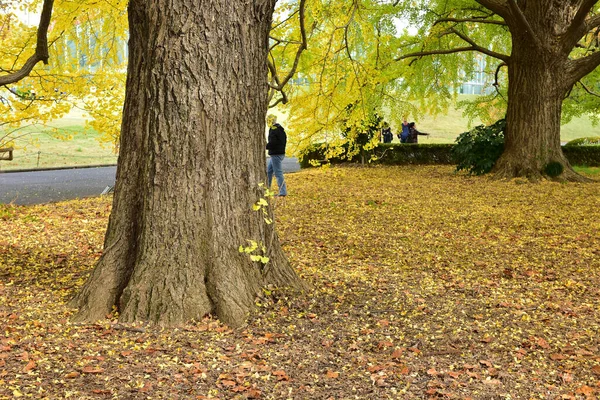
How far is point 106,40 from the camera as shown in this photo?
10219 mm

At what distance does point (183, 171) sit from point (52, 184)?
12435mm

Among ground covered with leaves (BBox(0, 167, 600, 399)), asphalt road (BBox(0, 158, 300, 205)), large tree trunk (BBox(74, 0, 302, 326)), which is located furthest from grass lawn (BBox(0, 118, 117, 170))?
large tree trunk (BBox(74, 0, 302, 326))

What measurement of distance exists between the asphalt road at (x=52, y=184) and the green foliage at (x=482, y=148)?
7.63 m

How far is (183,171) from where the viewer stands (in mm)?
4262

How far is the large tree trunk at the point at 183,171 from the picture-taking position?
4.25 metres

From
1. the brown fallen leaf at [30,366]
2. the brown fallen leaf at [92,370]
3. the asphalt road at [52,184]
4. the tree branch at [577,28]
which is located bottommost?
the brown fallen leaf at [92,370]

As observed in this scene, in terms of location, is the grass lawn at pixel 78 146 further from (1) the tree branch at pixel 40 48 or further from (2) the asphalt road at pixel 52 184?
(1) the tree branch at pixel 40 48

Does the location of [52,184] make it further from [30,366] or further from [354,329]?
[354,329]

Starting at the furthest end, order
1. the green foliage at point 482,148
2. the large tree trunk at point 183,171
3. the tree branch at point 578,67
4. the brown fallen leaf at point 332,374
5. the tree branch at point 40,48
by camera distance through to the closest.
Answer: the green foliage at point 482,148, the tree branch at point 578,67, the tree branch at point 40,48, the large tree trunk at point 183,171, the brown fallen leaf at point 332,374

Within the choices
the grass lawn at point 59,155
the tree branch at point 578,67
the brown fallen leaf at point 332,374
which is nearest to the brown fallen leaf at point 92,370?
the brown fallen leaf at point 332,374

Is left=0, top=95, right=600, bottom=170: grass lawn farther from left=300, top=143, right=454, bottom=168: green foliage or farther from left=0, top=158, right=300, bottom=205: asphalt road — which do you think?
left=300, top=143, right=454, bottom=168: green foliage

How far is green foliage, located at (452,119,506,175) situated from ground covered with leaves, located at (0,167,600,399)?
6.84m

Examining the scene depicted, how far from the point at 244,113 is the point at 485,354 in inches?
92.8

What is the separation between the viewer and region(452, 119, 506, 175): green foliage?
47.7 feet
